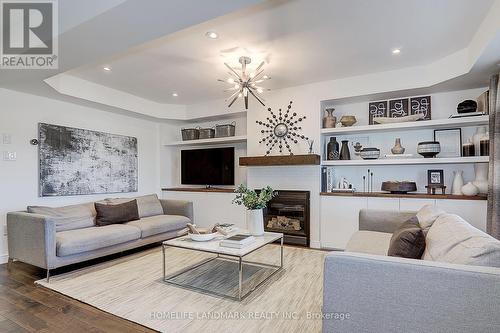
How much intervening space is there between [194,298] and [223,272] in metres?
0.65

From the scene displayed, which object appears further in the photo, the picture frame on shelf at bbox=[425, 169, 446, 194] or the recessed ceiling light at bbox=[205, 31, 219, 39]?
the picture frame on shelf at bbox=[425, 169, 446, 194]

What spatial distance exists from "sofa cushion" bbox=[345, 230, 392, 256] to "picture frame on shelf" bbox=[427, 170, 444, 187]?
5.11 feet

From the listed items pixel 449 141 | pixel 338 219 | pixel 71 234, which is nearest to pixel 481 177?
pixel 449 141

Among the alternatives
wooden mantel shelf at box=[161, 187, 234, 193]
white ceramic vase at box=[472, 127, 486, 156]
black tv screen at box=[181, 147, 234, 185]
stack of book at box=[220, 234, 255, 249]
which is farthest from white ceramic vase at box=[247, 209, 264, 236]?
white ceramic vase at box=[472, 127, 486, 156]

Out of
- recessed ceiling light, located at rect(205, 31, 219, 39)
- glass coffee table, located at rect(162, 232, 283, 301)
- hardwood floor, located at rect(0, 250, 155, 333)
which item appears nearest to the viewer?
hardwood floor, located at rect(0, 250, 155, 333)

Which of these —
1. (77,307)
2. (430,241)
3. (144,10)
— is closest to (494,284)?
(430,241)

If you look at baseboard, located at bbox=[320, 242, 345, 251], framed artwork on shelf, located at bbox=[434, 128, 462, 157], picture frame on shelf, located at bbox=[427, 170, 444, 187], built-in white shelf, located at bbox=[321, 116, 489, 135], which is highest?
built-in white shelf, located at bbox=[321, 116, 489, 135]

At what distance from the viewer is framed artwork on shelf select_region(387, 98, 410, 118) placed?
12.9ft

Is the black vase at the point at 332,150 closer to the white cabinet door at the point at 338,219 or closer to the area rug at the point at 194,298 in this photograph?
the white cabinet door at the point at 338,219

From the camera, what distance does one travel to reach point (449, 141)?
12.3ft

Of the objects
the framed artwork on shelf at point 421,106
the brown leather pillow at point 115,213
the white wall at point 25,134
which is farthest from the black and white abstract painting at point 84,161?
the framed artwork on shelf at point 421,106

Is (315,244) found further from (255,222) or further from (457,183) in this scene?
(457,183)

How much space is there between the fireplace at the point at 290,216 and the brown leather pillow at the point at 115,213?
6.83 ft

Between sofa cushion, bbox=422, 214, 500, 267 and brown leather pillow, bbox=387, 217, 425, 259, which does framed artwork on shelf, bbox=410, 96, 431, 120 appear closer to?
sofa cushion, bbox=422, 214, 500, 267
